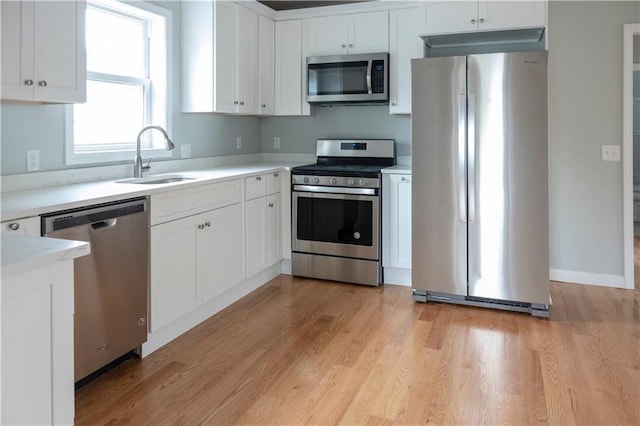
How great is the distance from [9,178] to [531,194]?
3.02m

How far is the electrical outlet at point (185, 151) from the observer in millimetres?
3876

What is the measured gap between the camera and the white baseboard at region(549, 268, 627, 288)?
400 centimetres

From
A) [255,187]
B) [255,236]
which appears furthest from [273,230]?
[255,187]

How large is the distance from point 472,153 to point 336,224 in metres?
1.25

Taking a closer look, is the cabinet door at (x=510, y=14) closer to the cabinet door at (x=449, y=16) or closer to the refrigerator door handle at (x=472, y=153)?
the cabinet door at (x=449, y=16)

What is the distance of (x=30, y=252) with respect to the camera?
1179mm

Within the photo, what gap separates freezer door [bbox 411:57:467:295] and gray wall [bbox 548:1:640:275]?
1.13m

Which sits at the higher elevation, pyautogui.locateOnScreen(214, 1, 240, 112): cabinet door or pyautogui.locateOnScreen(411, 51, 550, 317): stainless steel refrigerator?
pyautogui.locateOnScreen(214, 1, 240, 112): cabinet door

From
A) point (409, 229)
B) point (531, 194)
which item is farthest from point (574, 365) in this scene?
point (409, 229)

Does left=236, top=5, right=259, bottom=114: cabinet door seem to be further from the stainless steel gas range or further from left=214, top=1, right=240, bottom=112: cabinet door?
the stainless steel gas range

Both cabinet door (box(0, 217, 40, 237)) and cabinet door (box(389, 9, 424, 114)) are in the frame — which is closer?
cabinet door (box(0, 217, 40, 237))

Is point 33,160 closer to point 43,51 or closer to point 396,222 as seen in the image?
point 43,51

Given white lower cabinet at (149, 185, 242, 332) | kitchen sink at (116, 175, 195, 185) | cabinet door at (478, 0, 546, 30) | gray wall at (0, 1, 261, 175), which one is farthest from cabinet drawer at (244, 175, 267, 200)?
cabinet door at (478, 0, 546, 30)

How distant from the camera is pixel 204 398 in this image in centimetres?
231
